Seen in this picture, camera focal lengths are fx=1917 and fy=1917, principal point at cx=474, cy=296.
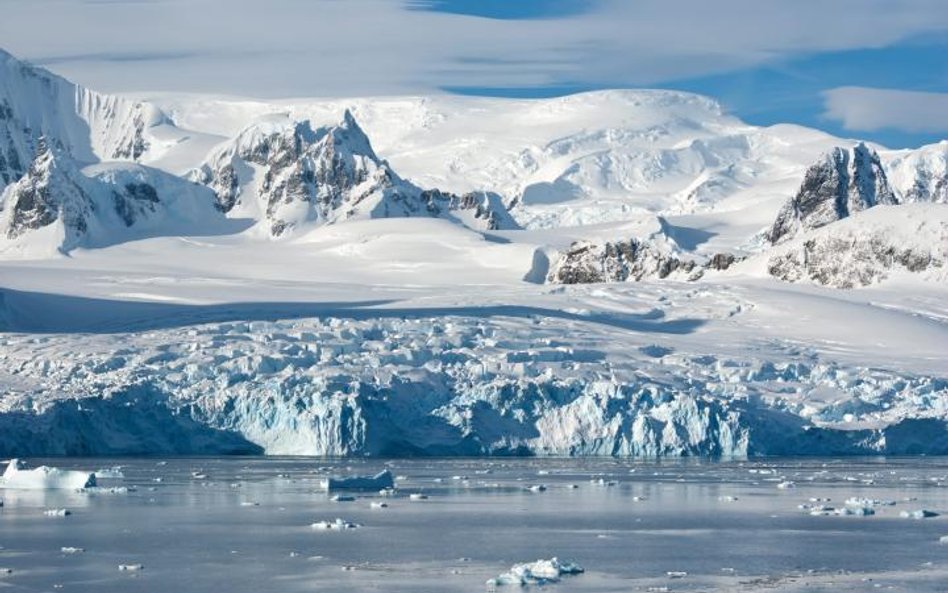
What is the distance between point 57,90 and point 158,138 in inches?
479

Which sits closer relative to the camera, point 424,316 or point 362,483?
point 362,483

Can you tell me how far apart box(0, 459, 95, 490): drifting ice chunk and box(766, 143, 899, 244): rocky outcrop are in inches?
3183

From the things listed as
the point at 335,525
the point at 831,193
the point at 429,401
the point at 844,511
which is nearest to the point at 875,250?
the point at 831,193

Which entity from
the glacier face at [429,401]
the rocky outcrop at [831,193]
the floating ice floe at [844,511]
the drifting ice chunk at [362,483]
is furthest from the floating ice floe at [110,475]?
the rocky outcrop at [831,193]

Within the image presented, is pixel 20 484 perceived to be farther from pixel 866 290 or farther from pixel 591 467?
pixel 866 290

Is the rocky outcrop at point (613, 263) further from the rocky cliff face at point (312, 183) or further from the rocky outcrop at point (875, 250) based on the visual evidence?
the rocky cliff face at point (312, 183)

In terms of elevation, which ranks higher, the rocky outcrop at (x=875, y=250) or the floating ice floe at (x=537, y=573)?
the rocky outcrop at (x=875, y=250)

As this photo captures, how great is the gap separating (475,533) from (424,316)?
137 feet

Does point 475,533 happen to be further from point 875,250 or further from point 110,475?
point 875,250

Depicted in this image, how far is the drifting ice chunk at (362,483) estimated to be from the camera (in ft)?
154

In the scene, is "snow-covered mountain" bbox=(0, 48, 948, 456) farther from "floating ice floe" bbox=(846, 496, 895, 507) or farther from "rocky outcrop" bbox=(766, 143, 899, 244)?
"floating ice floe" bbox=(846, 496, 895, 507)

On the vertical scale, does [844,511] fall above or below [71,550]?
above

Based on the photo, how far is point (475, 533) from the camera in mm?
37656

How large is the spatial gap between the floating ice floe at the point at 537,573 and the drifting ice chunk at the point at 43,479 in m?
18.3
